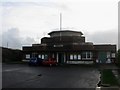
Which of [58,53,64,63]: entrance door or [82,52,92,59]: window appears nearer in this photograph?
[82,52,92,59]: window

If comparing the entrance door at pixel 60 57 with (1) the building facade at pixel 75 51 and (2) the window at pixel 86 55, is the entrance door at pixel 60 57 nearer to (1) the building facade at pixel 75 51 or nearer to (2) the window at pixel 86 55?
(1) the building facade at pixel 75 51

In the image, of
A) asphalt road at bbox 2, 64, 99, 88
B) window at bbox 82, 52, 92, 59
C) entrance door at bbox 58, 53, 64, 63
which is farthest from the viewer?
entrance door at bbox 58, 53, 64, 63

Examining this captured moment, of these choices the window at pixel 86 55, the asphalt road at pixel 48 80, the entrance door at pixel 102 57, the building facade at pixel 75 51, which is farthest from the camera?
the entrance door at pixel 102 57

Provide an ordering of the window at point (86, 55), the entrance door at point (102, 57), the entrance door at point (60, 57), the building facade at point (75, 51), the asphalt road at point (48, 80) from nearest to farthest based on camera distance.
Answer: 1. the asphalt road at point (48, 80)
2. the window at point (86, 55)
3. the building facade at point (75, 51)
4. the entrance door at point (102, 57)
5. the entrance door at point (60, 57)

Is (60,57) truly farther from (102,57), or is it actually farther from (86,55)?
(102,57)

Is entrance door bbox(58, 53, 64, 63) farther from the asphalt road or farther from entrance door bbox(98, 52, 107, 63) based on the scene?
the asphalt road

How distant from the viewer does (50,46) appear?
50.3m

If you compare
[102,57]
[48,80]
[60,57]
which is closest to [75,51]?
[60,57]

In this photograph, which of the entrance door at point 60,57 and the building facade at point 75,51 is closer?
the building facade at point 75,51

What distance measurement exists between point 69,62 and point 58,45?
434cm

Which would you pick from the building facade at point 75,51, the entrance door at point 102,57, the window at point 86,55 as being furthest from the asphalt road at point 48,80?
the entrance door at point 102,57

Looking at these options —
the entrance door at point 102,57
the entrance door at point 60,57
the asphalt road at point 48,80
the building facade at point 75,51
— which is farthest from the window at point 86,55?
the asphalt road at point 48,80

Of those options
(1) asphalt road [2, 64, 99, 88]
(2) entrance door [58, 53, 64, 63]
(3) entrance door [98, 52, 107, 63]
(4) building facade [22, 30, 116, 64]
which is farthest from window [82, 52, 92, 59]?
(1) asphalt road [2, 64, 99, 88]

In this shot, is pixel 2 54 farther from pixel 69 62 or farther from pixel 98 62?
pixel 98 62
